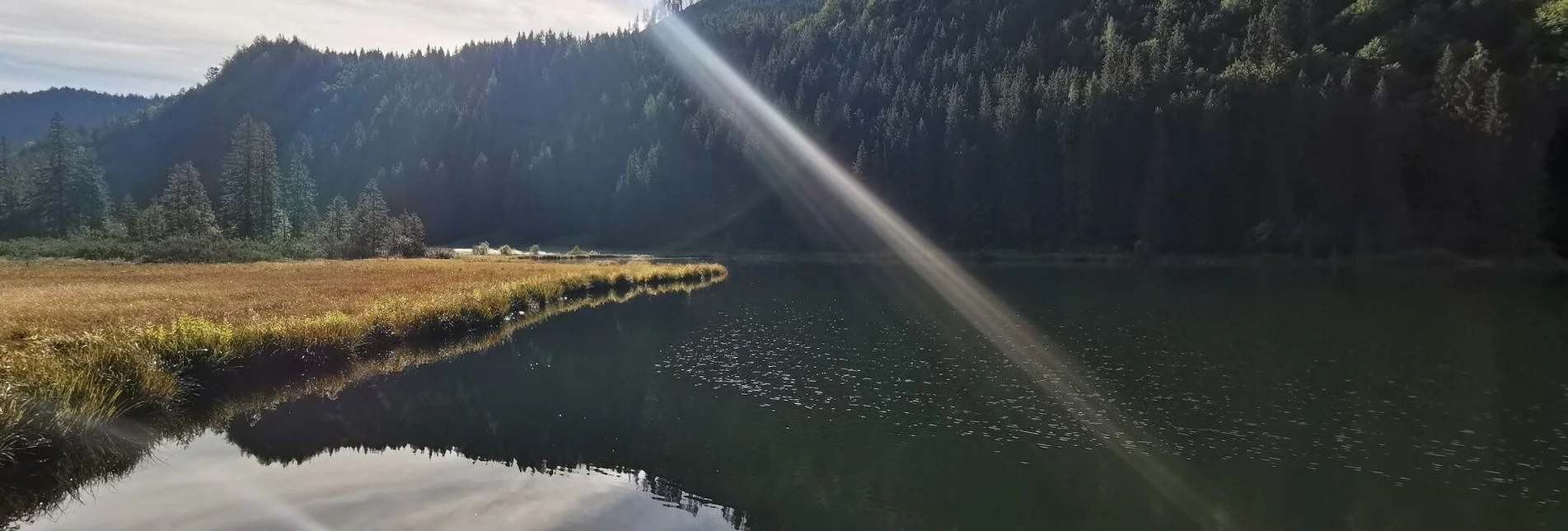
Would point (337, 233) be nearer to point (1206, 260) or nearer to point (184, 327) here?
point (184, 327)

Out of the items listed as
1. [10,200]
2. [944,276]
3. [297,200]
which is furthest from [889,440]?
[10,200]

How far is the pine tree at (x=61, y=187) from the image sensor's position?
107438 mm

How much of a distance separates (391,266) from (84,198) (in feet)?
258

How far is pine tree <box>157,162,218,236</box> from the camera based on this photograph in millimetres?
85000

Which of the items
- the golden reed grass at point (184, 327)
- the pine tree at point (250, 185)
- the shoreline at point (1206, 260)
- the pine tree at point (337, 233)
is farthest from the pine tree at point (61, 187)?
the shoreline at point (1206, 260)

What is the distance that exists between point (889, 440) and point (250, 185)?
109368 millimetres

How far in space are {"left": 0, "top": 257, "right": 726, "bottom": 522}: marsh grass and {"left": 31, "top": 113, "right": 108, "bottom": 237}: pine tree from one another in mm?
74889

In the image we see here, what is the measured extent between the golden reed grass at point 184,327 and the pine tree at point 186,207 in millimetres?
29850

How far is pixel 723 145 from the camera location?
162625 millimetres

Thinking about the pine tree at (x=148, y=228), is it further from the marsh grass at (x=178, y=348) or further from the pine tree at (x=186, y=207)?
the marsh grass at (x=178, y=348)

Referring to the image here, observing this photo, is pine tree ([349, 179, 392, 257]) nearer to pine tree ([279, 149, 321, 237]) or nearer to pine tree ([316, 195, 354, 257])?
pine tree ([316, 195, 354, 257])

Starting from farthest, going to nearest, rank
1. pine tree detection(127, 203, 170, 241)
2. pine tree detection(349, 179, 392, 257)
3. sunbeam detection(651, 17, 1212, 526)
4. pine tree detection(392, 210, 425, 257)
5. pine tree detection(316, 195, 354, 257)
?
1. pine tree detection(392, 210, 425, 257)
2. pine tree detection(349, 179, 392, 257)
3. pine tree detection(316, 195, 354, 257)
4. pine tree detection(127, 203, 170, 241)
5. sunbeam detection(651, 17, 1212, 526)

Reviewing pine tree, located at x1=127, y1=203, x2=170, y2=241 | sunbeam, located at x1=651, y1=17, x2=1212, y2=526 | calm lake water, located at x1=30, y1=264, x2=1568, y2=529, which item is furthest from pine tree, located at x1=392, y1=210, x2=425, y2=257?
calm lake water, located at x1=30, y1=264, x2=1568, y2=529

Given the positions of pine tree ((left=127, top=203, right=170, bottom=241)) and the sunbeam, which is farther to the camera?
pine tree ((left=127, top=203, right=170, bottom=241))
